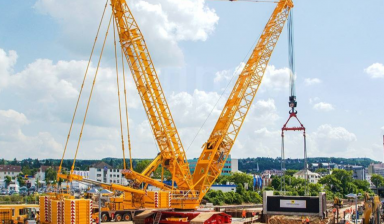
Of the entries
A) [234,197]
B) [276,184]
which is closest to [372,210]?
[234,197]

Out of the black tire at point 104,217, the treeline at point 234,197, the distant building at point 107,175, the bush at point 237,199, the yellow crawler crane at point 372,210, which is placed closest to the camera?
the yellow crawler crane at point 372,210

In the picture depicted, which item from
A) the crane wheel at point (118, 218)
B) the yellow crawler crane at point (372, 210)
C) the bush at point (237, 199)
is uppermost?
Answer: the yellow crawler crane at point (372, 210)

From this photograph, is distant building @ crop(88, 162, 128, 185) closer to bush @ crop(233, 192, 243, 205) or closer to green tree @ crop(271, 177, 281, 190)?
green tree @ crop(271, 177, 281, 190)

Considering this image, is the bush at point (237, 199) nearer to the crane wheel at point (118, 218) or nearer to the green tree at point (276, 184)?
the green tree at point (276, 184)

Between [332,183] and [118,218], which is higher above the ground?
[118,218]

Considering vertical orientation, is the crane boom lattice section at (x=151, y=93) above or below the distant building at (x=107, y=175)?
above

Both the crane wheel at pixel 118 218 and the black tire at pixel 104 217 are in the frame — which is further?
the crane wheel at pixel 118 218

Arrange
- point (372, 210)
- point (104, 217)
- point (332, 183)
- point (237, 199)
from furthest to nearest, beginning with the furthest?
point (332, 183) → point (237, 199) → point (104, 217) → point (372, 210)

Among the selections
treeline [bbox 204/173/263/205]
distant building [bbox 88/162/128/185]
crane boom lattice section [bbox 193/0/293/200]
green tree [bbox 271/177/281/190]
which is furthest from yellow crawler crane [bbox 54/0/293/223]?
distant building [bbox 88/162/128/185]

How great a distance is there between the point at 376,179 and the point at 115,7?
15196cm

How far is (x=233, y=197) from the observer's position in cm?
8488

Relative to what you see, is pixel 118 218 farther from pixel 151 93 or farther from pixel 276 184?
pixel 276 184

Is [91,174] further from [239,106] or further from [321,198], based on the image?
[321,198]

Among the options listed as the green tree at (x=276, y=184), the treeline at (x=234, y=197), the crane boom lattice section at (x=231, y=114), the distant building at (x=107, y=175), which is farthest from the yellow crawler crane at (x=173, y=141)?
the distant building at (x=107, y=175)
